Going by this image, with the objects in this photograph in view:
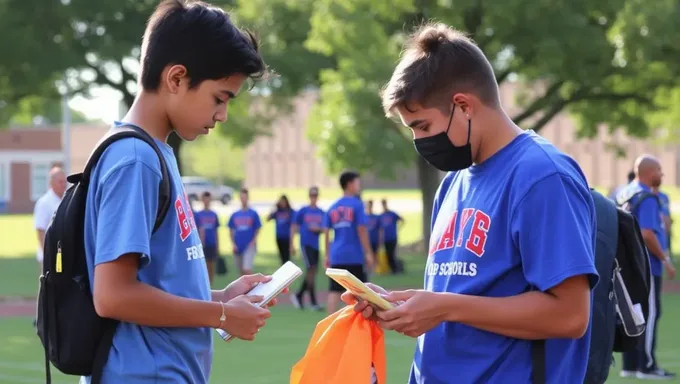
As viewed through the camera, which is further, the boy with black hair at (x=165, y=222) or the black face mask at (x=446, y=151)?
the black face mask at (x=446, y=151)

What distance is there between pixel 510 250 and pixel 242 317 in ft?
2.71

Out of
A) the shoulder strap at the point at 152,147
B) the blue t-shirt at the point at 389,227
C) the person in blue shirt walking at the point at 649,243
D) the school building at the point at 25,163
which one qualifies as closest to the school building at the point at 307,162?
the school building at the point at 25,163

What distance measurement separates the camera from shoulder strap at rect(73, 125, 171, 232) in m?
3.28

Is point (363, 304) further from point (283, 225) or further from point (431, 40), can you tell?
point (283, 225)

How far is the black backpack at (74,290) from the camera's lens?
327 cm

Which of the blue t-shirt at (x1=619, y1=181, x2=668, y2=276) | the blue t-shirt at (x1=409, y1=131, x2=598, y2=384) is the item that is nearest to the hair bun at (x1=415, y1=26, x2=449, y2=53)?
the blue t-shirt at (x1=409, y1=131, x2=598, y2=384)

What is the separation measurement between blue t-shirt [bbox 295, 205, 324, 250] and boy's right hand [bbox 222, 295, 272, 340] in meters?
16.4

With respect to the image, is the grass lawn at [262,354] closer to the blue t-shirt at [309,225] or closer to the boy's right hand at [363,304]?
the blue t-shirt at [309,225]

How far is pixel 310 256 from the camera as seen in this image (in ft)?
64.0

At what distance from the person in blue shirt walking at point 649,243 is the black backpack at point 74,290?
→ 8520 millimetres

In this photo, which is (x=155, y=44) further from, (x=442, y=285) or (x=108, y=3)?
(x=108, y=3)

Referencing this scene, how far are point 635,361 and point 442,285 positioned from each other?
8.10 m

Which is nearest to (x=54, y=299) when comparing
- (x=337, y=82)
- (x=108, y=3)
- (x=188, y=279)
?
(x=188, y=279)

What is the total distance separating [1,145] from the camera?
3319 inches
